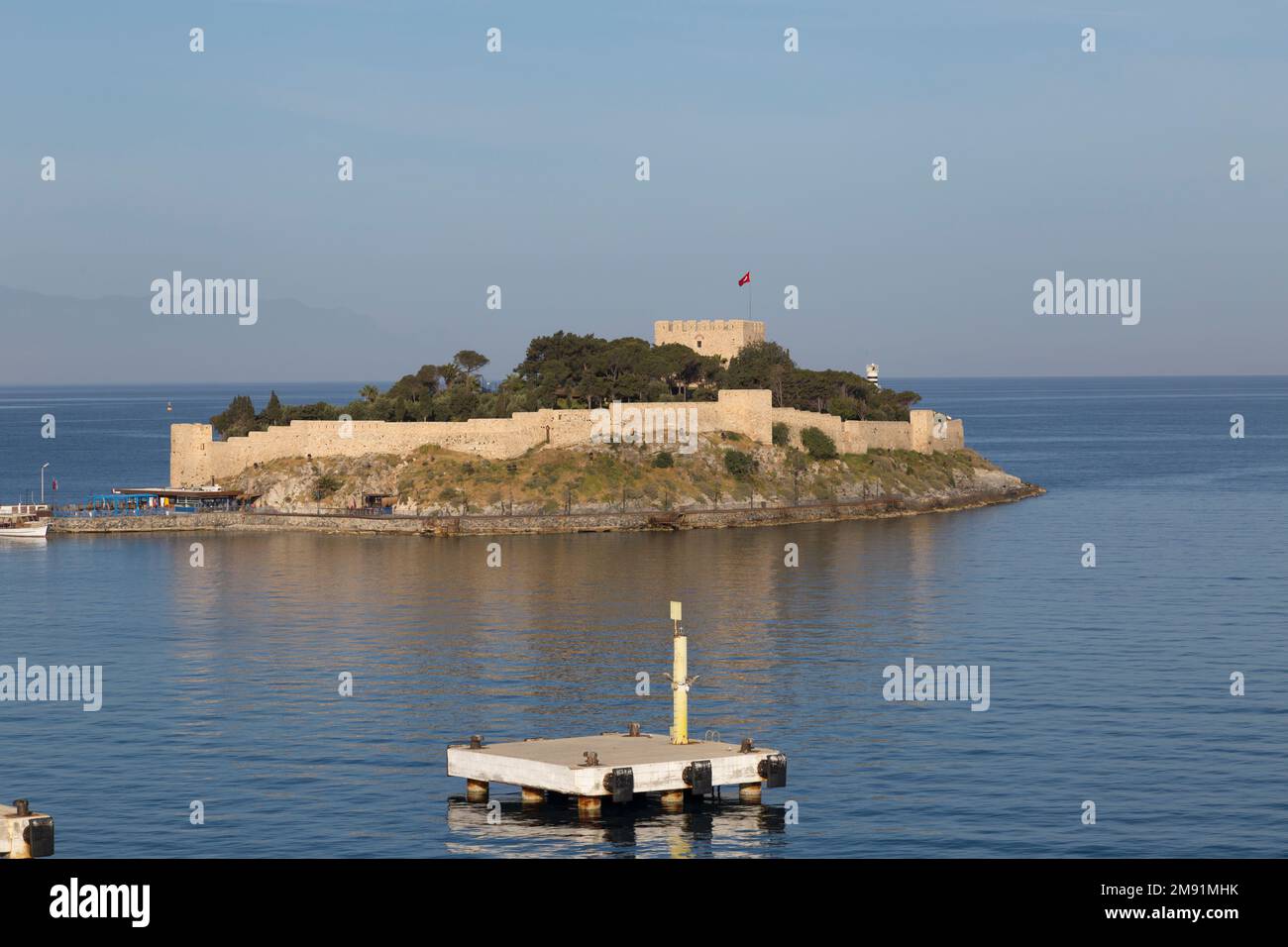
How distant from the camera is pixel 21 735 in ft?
135

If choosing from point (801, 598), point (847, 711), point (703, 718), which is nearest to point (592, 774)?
point (703, 718)

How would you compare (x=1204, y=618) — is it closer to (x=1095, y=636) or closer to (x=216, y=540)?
(x=1095, y=636)

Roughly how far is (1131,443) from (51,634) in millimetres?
132342

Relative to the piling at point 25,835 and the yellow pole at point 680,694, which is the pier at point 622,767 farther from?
the piling at point 25,835

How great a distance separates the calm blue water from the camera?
3312 cm

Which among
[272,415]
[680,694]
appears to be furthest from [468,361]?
[680,694]

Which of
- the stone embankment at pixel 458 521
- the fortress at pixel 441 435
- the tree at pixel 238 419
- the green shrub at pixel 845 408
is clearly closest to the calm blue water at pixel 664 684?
the stone embankment at pixel 458 521
